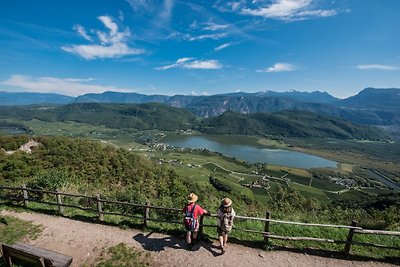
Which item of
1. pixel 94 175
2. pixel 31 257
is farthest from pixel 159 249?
pixel 94 175

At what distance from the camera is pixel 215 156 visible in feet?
560

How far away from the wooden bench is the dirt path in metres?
1.35

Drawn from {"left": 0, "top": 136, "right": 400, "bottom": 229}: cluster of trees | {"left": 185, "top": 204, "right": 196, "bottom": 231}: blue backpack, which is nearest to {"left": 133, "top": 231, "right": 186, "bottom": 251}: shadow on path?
{"left": 185, "top": 204, "right": 196, "bottom": 231}: blue backpack

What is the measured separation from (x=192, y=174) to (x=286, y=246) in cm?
10068

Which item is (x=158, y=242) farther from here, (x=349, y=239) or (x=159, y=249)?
(x=349, y=239)

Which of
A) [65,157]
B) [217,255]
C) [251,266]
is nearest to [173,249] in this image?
[217,255]

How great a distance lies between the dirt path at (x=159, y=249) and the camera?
9.70m

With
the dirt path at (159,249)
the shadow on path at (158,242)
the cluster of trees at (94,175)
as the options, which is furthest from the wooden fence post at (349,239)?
the shadow on path at (158,242)

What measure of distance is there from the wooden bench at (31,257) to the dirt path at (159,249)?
1.35m

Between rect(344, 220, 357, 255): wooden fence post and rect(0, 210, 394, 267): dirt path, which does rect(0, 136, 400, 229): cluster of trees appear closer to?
rect(0, 210, 394, 267): dirt path

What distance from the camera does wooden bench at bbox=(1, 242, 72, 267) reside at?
8.42 meters

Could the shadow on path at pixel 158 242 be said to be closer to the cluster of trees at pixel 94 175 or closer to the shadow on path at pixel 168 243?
the shadow on path at pixel 168 243

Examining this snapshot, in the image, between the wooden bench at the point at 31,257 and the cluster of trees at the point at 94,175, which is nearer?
the wooden bench at the point at 31,257

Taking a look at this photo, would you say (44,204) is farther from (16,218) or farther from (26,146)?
(26,146)
